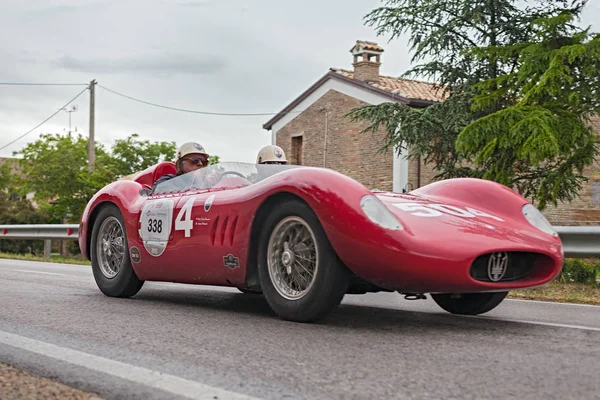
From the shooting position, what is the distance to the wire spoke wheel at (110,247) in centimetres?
642

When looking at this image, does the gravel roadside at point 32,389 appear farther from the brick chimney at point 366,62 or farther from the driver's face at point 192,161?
the brick chimney at point 366,62

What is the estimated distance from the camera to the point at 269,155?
22.1ft

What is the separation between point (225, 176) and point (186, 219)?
16.3 inches

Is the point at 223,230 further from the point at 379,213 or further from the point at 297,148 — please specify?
the point at 297,148

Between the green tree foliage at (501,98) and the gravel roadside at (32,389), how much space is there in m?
10.2

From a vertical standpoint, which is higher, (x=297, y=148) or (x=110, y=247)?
(x=297, y=148)

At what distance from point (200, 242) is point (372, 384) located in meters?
2.63

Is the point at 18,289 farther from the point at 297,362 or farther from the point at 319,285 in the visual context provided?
the point at 297,362

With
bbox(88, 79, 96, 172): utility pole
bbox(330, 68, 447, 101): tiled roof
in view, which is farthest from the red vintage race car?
bbox(88, 79, 96, 172): utility pole

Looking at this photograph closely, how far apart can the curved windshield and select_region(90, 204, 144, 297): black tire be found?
2.40ft

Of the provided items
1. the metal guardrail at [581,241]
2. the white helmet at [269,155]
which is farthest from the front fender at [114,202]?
the metal guardrail at [581,241]

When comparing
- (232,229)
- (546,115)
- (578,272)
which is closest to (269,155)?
(232,229)

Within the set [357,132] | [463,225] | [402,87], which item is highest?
[402,87]

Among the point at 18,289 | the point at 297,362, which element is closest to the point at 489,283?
the point at 297,362
